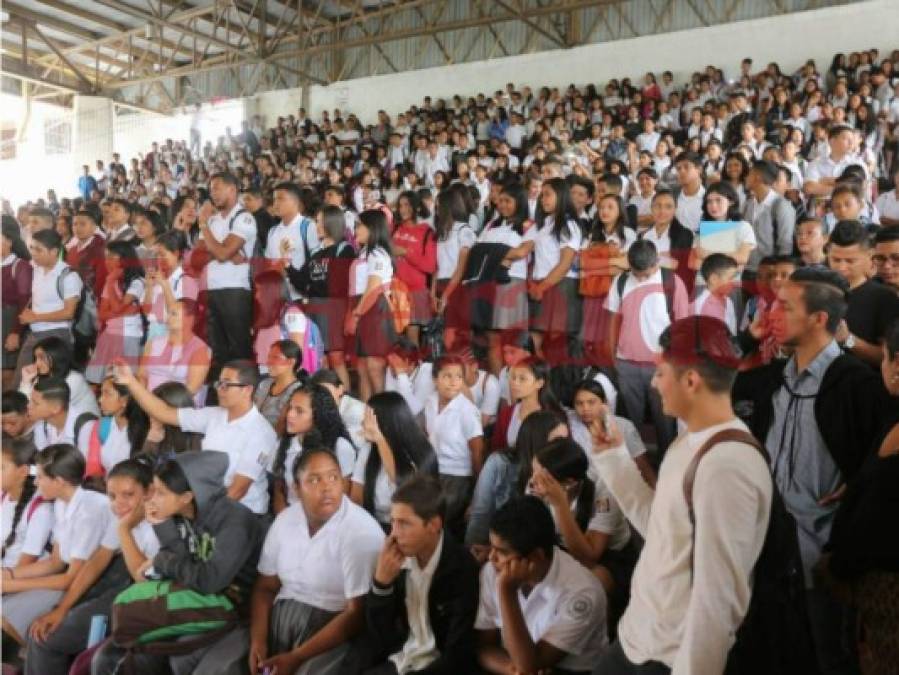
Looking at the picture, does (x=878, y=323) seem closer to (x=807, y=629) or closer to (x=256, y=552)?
(x=807, y=629)

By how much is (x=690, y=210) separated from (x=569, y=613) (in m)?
3.40

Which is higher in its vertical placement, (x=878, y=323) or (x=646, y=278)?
(x=646, y=278)

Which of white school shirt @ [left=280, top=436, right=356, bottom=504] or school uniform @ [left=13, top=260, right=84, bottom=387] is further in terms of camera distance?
school uniform @ [left=13, top=260, right=84, bottom=387]

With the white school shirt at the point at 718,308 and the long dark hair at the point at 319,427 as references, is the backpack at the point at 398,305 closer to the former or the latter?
the long dark hair at the point at 319,427

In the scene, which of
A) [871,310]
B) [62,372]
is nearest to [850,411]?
Result: [871,310]

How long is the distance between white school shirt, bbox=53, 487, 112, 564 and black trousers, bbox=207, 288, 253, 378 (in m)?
1.38

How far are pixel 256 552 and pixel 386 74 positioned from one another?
14337 mm

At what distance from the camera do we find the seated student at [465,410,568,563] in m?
2.93

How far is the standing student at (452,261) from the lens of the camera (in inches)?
188

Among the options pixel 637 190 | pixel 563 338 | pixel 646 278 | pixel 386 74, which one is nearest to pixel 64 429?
pixel 563 338

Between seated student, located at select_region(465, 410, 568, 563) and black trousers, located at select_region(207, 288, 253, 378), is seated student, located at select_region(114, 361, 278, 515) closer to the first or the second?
seated student, located at select_region(465, 410, 568, 563)

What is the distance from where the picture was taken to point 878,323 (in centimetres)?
246

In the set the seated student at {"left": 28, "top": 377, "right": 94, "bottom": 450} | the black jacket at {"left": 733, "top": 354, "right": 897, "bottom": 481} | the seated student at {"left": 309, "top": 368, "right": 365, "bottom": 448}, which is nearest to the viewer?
the black jacket at {"left": 733, "top": 354, "right": 897, "bottom": 481}

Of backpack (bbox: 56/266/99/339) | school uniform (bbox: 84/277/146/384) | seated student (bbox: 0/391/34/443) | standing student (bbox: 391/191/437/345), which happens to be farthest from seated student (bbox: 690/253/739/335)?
backpack (bbox: 56/266/99/339)
